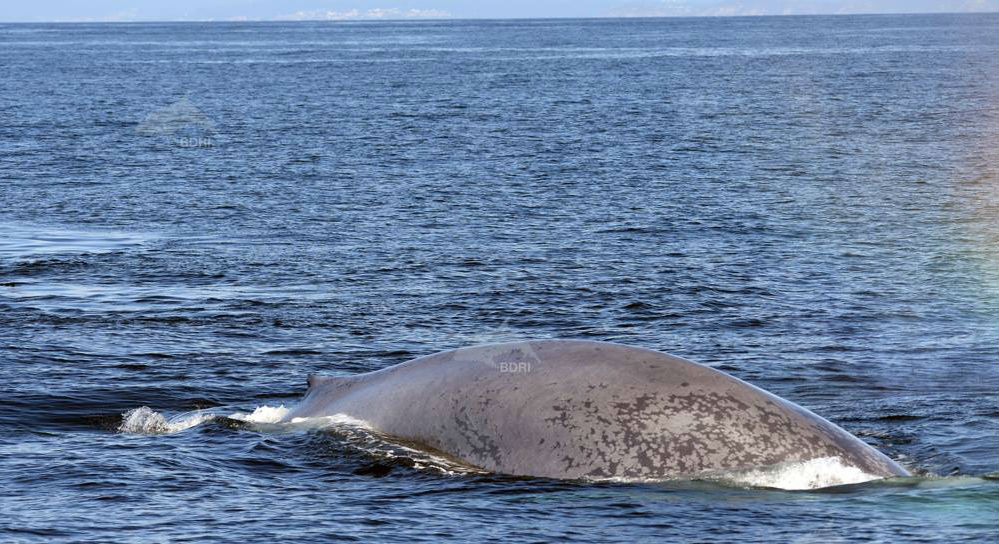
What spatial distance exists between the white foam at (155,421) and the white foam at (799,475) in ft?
22.7

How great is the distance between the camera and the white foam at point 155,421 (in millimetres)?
16094

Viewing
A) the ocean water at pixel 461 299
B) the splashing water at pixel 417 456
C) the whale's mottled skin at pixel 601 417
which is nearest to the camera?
the whale's mottled skin at pixel 601 417

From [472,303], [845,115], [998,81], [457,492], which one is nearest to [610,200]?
[472,303]

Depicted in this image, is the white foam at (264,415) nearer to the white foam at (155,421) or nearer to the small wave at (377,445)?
the white foam at (155,421)

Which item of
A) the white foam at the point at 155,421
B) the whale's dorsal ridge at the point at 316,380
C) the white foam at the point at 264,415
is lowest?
the white foam at the point at 155,421

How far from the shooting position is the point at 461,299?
2548 centimetres

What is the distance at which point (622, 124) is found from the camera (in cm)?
6862

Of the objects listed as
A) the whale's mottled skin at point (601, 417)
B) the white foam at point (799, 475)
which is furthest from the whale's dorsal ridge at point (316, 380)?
the white foam at point (799, 475)

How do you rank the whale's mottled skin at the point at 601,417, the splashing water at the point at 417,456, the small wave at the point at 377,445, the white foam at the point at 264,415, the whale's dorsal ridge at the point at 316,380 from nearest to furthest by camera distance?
the whale's mottled skin at the point at 601,417 → the splashing water at the point at 417,456 → the small wave at the point at 377,445 → the whale's dorsal ridge at the point at 316,380 → the white foam at the point at 264,415

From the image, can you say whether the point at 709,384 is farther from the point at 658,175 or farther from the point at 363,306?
the point at 658,175

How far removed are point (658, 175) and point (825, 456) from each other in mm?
36437

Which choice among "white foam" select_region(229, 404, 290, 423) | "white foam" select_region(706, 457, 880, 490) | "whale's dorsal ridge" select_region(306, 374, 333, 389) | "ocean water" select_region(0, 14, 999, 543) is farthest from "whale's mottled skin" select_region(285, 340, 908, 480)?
"white foam" select_region(229, 404, 290, 423)

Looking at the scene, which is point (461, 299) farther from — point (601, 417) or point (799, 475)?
point (799, 475)

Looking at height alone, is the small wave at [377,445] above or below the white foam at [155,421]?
above
